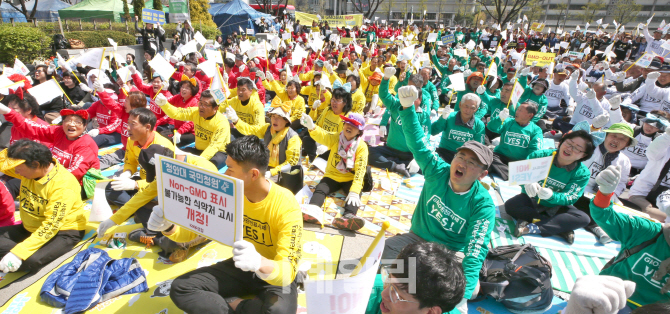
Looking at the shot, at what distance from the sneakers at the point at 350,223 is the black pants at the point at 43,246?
8.95ft

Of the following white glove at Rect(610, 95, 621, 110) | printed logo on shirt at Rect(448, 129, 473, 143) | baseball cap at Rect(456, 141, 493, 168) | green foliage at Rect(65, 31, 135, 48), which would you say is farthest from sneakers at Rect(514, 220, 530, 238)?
green foliage at Rect(65, 31, 135, 48)

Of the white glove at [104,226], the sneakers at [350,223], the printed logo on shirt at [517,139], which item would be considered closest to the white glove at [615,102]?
the printed logo on shirt at [517,139]

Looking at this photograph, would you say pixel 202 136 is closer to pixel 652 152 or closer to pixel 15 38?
pixel 652 152

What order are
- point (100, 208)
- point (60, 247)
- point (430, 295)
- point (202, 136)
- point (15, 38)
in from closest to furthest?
point (430, 295)
point (60, 247)
point (100, 208)
point (202, 136)
point (15, 38)

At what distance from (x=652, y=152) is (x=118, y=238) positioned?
6618mm

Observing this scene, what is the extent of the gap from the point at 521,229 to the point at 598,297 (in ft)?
9.57

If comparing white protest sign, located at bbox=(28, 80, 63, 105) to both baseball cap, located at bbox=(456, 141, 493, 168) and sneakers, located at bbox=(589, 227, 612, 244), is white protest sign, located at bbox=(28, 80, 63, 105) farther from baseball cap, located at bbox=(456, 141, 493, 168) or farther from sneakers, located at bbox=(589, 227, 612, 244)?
sneakers, located at bbox=(589, 227, 612, 244)

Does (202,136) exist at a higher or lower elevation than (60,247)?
higher

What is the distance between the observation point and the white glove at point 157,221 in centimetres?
247

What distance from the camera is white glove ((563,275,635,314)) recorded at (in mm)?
1571

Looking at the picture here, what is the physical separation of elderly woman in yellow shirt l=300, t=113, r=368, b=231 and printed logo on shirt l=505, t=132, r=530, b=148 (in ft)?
9.03

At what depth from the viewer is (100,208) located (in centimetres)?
368

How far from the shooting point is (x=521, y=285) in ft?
9.70

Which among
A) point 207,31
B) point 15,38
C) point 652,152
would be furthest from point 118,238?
point 207,31
